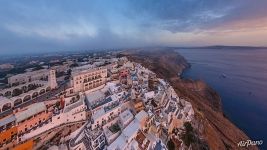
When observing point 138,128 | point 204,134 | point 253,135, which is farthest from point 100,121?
point 253,135

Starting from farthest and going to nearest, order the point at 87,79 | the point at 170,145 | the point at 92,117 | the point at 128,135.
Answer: the point at 87,79, the point at 170,145, the point at 92,117, the point at 128,135

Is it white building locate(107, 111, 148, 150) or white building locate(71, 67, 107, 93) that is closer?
white building locate(107, 111, 148, 150)

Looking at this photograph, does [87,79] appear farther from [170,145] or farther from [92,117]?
[170,145]

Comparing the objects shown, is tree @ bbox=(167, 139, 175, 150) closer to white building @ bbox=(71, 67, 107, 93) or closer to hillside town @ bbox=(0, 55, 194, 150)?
hillside town @ bbox=(0, 55, 194, 150)

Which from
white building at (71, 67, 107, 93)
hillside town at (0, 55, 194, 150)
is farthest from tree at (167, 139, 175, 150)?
white building at (71, 67, 107, 93)

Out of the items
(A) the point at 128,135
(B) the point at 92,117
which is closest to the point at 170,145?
(A) the point at 128,135

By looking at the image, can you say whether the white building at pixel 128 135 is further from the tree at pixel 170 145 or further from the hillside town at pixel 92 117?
the tree at pixel 170 145

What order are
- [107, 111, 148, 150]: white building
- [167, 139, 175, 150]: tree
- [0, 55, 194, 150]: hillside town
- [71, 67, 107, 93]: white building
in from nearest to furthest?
[107, 111, 148, 150]: white building → [0, 55, 194, 150]: hillside town → [167, 139, 175, 150]: tree → [71, 67, 107, 93]: white building

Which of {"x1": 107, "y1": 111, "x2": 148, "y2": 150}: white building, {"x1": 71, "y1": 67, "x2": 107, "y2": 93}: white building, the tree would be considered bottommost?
the tree

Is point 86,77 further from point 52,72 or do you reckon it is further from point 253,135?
point 253,135

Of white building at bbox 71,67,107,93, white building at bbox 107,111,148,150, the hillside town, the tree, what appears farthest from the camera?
white building at bbox 71,67,107,93
